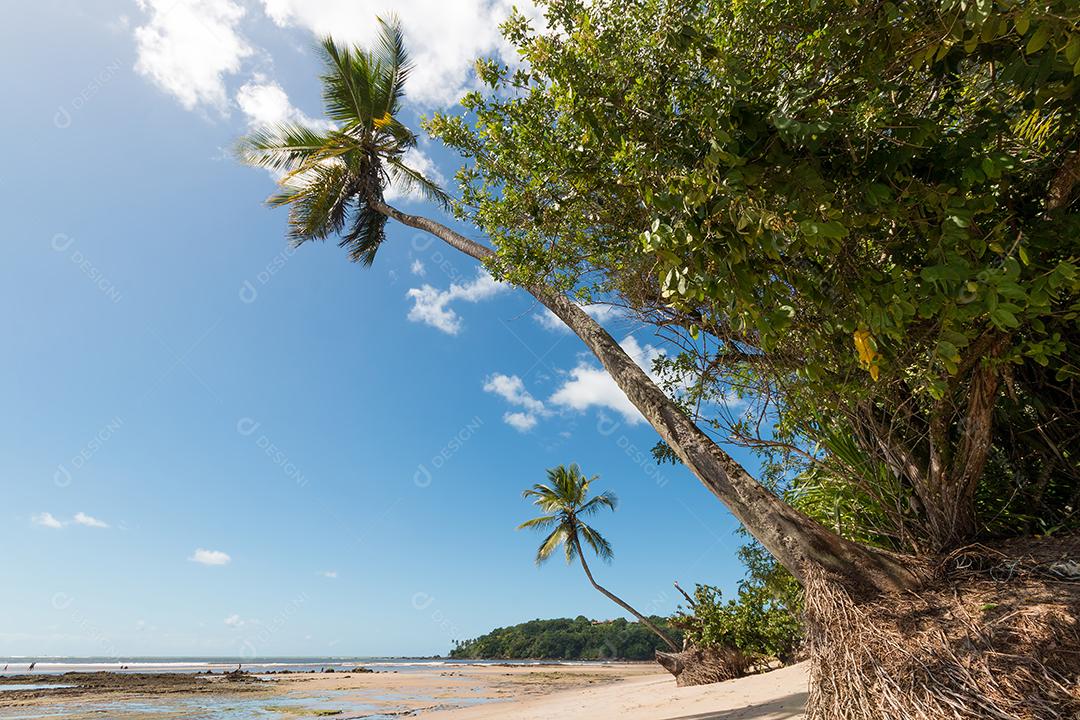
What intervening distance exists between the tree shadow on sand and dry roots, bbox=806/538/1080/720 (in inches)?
85.4

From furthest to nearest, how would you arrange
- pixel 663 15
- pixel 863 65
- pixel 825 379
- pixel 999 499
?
1. pixel 999 499
2. pixel 825 379
3. pixel 663 15
4. pixel 863 65

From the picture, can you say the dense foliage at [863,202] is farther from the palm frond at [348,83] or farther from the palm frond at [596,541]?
the palm frond at [596,541]

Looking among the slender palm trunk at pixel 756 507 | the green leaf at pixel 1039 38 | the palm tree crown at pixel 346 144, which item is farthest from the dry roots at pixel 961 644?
the palm tree crown at pixel 346 144

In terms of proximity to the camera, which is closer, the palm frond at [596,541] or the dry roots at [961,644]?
the dry roots at [961,644]

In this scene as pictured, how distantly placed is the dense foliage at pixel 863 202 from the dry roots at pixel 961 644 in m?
0.39

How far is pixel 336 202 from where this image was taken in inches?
366

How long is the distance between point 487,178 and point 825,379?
294 cm

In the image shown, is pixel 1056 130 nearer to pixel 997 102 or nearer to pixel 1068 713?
pixel 997 102

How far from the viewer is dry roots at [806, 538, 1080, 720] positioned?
2.45m

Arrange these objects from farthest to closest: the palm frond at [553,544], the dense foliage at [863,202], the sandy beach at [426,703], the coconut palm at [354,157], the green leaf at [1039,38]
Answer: the palm frond at [553,544]
the coconut palm at [354,157]
the sandy beach at [426,703]
the dense foliage at [863,202]
the green leaf at [1039,38]

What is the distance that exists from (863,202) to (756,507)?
1.94m

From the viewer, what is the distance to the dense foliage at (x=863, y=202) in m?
2.33

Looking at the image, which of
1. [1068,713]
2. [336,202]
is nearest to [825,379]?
[1068,713]

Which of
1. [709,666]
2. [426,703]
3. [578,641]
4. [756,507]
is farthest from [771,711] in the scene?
[578,641]
